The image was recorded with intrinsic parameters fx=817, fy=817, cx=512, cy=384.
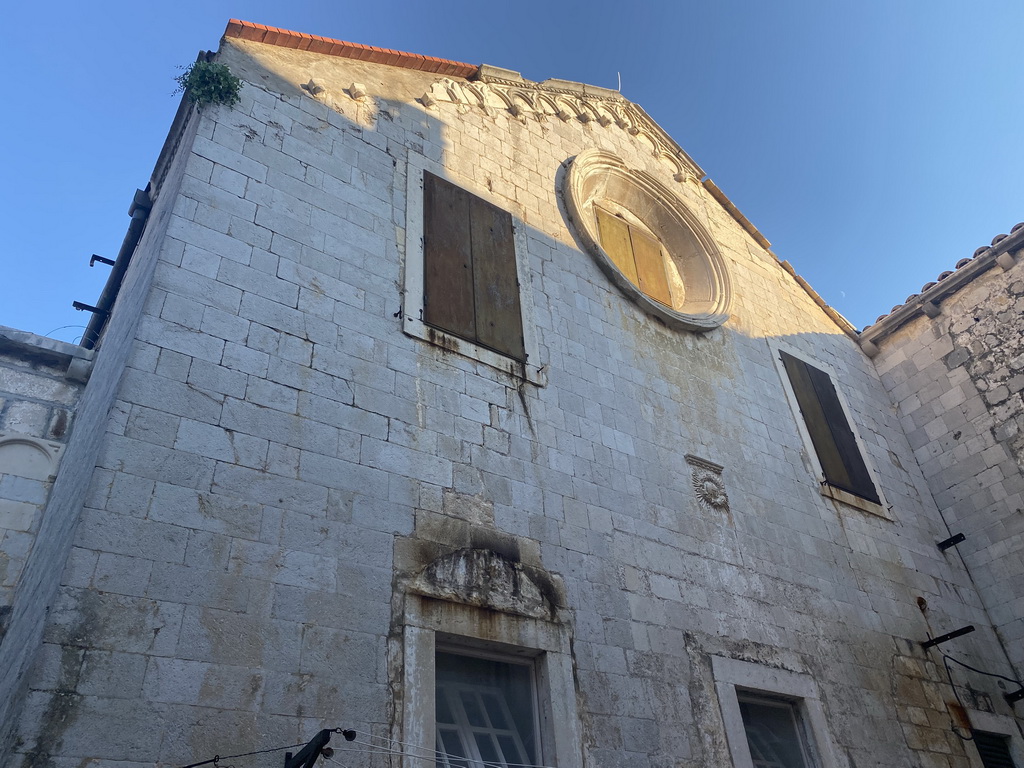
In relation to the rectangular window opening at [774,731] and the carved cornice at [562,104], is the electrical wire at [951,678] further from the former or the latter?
the carved cornice at [562,104]

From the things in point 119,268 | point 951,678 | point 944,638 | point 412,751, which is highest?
point 119,268

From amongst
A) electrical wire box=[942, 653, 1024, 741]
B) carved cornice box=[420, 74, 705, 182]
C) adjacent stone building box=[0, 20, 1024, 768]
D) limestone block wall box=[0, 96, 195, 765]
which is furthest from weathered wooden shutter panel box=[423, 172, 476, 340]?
electrical wire box=[942, 653, 1024, 741]

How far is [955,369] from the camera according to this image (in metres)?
10.5

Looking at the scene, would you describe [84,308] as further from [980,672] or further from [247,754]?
[980,672]

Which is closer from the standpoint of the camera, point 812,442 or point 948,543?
point 812,442

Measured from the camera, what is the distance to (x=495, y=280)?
7.12 m

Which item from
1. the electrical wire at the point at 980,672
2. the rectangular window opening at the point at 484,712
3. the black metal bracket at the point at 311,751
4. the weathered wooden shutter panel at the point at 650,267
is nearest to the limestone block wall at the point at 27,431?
the black metal bracket at the point at 311,751

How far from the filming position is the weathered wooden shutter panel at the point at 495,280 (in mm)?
6695

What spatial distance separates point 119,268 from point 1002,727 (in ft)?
31.0

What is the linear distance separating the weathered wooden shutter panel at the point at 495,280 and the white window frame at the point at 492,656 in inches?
91.0

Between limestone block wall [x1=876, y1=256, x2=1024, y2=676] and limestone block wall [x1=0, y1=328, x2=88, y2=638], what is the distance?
917 centimetres

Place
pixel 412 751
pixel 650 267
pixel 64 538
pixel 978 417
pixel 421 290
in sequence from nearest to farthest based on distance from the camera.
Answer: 1. pixel 64 538
2. pixel 412 751
3. pixel 421 290
4. pixel 650 267
5. pixel 978 417

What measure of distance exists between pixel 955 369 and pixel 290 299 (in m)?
8.74

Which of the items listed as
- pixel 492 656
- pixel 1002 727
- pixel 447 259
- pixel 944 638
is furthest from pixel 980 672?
pixel 447 259
